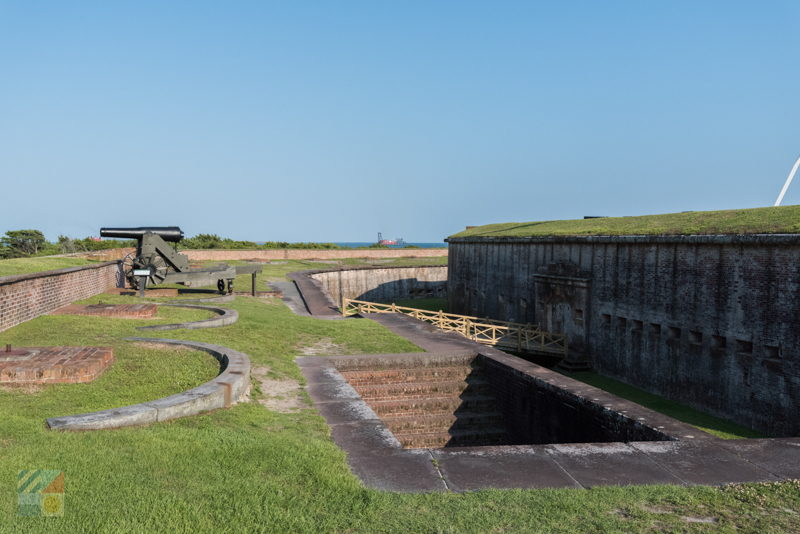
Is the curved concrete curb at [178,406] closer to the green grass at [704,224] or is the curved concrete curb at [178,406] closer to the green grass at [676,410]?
the green grass at [676,410]

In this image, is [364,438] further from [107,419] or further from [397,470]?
[107,419]

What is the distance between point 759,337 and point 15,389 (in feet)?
43.3

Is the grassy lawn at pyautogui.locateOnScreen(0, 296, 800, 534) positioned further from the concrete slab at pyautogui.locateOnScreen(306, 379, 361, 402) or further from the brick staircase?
the brick staircase

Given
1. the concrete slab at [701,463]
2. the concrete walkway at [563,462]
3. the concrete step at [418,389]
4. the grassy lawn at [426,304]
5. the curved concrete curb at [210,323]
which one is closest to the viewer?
the concrete walkway at [563,462]

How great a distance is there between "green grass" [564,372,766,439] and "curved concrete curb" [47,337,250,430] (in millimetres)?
8071

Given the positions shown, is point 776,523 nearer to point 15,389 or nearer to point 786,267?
point 15,389

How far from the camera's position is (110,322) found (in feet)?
36.0

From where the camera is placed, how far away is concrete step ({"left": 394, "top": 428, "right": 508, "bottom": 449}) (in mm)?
8953

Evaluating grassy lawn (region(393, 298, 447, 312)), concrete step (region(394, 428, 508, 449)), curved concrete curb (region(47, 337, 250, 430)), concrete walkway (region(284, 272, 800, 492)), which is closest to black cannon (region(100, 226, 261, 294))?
concrete step (region(394, 428, 508, 449))

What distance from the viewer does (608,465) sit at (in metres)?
5.17

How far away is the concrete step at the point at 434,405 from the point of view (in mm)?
9391

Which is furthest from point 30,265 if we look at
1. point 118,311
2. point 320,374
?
point 320,374

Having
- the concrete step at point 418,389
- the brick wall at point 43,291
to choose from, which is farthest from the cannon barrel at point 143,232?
the concrete step at point 418,389

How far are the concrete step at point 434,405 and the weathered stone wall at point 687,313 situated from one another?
636 cm
